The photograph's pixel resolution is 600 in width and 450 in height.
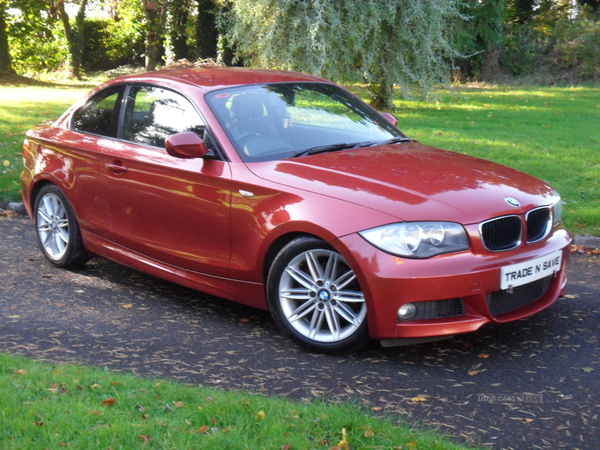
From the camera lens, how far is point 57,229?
267 inches

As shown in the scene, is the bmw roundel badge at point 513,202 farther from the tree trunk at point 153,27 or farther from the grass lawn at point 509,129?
the tree trunk at point 153,27

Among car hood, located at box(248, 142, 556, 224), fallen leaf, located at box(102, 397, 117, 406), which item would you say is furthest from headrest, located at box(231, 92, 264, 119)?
fallen leaf, located at box(102, 397, 117, 406)

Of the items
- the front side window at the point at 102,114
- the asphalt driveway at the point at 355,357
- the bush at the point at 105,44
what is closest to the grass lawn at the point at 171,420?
the asphalt driveway at the point at 355,357

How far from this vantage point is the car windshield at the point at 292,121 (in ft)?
17.6

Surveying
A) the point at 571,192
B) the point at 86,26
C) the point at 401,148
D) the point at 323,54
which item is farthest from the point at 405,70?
the point at 86,26

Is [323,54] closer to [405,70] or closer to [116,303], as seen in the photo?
[405,70]

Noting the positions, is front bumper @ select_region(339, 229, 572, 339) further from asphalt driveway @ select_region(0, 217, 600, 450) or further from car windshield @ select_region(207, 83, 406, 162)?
car windshield @ select_region(207, 83, 406, 162)

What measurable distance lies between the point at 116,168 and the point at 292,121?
1.36 meters

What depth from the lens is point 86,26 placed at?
3556 cm

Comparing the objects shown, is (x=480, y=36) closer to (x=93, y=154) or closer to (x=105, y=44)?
(x=105, y=44)

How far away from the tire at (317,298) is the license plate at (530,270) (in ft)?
2.70

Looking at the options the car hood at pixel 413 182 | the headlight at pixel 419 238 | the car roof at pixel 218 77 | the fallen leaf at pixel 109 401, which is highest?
the car roof at pixel 218 77

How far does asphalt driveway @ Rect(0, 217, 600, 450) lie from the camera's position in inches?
156

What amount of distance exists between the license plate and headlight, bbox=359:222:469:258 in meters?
0.31
